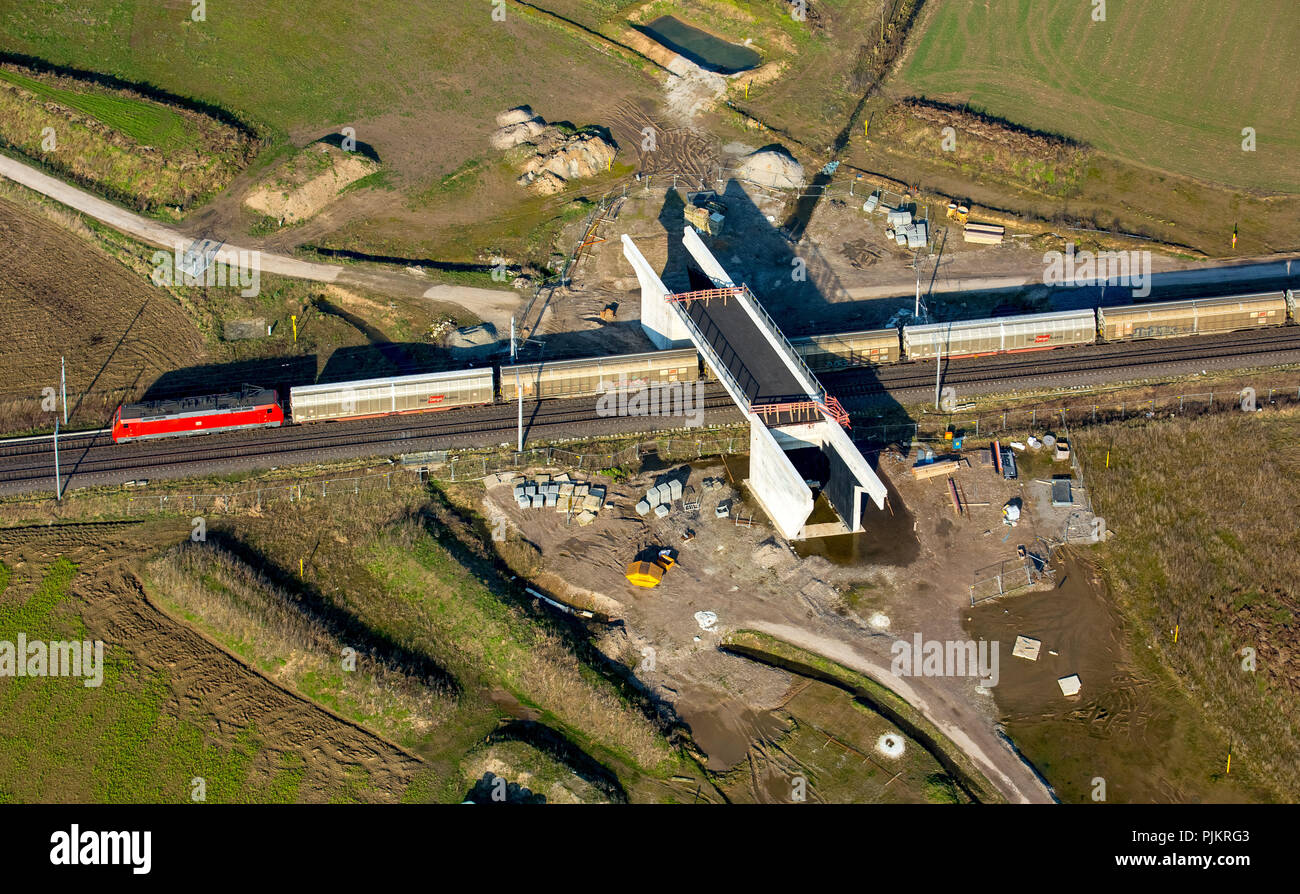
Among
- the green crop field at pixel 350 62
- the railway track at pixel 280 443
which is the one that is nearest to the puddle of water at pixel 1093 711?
the railway track at pixel 280 443

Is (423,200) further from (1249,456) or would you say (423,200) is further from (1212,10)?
(1212,10)

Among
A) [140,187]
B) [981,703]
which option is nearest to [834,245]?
[981,703]

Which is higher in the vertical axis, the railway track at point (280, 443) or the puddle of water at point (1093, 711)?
the railway track at point (280, 443)

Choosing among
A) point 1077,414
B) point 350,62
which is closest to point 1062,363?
point 1077,414

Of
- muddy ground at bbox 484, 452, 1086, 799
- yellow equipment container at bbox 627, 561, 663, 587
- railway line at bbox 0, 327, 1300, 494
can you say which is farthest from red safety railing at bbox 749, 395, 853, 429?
yellow equipment container at bbox 627, 561, 663, 587

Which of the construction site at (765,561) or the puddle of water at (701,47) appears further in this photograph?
the puddle of water at (701,47)

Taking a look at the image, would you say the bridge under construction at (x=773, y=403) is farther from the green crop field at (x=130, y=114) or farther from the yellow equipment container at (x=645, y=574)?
the green crop field at (x=130, y=114)
